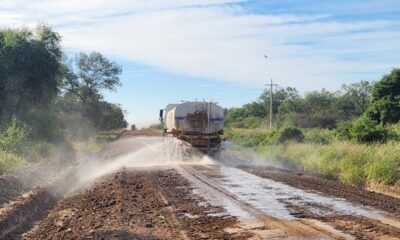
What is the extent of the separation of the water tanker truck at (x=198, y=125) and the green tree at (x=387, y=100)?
53.7ft

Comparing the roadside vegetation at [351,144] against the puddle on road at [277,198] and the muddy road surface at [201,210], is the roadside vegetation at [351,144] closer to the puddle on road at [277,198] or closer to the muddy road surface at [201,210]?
the muddy road surface at [201,210]

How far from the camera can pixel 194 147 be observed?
25.7 metres

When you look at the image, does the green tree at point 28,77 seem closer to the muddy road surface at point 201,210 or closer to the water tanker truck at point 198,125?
the water tanker truck at point 198,125

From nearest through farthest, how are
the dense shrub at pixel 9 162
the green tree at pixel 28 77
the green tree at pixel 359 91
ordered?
the dense shrub at pixel 9 162 < the green tree at pixel 28 77 < the green tree at pixel 359 91

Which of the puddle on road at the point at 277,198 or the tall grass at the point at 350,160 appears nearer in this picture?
the puddle on road at the point at 277,198

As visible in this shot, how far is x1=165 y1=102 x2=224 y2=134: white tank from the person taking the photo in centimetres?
2584

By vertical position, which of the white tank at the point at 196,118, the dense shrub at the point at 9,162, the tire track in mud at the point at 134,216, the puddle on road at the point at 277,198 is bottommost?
the tire track in mud at the point at 134,216

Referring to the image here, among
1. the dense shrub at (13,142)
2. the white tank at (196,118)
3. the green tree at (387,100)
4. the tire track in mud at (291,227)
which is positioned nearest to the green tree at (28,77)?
the dense shrub at (13,142)

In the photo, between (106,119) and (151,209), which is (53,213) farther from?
(106,119)

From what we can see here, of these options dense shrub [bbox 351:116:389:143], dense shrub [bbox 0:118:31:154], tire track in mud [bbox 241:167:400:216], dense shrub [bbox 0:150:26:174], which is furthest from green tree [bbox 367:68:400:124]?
dense shrub [bbox 0:150:26:174]

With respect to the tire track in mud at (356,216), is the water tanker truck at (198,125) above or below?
above

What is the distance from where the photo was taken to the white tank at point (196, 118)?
25.8 m

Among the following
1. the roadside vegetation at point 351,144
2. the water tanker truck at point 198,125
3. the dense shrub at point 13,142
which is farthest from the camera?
the water tanker truck at point 198,125

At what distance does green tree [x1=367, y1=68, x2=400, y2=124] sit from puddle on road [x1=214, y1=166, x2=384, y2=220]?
23743mm
